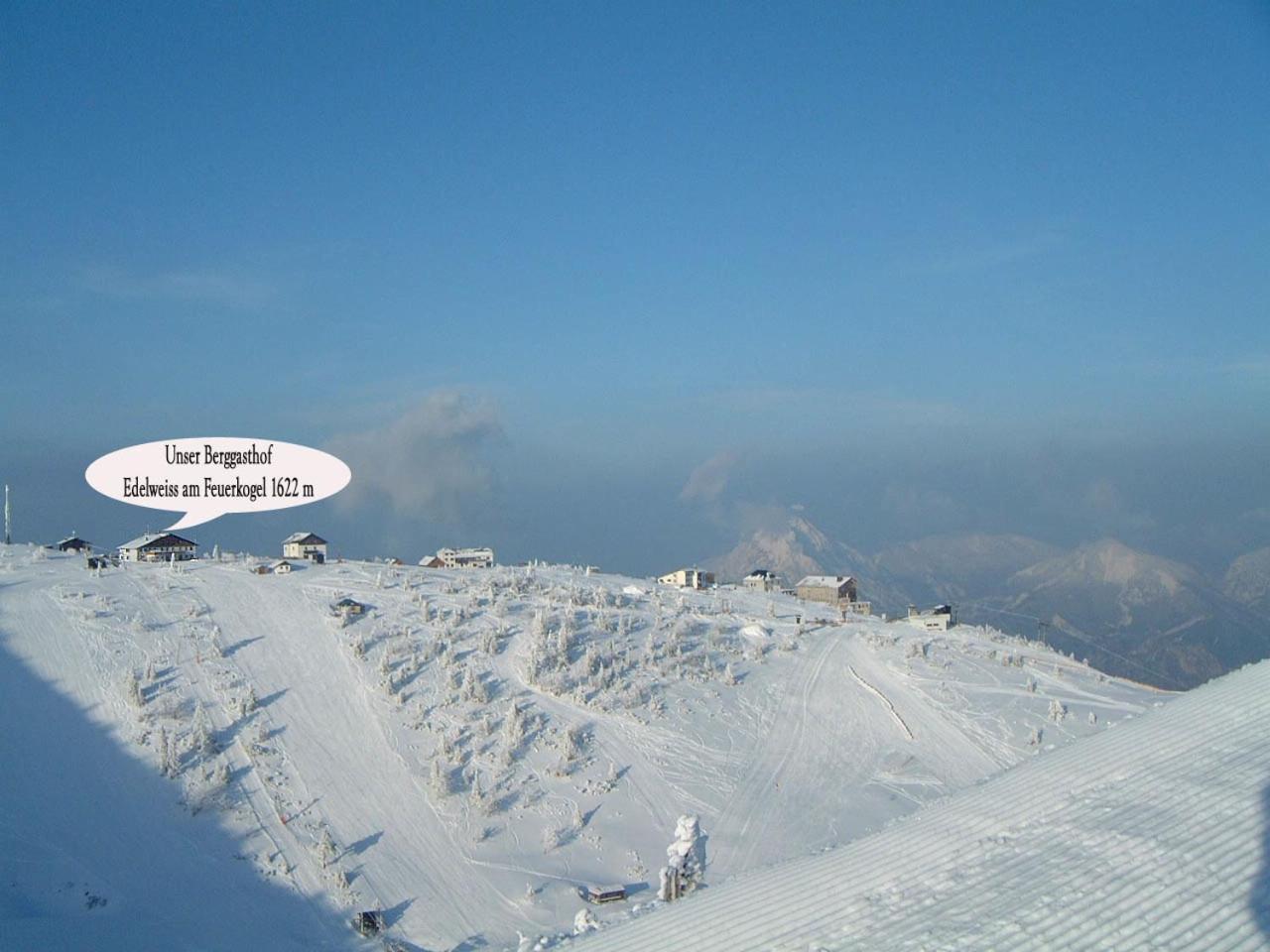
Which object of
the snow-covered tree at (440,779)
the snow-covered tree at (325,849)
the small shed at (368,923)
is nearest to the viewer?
the small shed at (368,923)

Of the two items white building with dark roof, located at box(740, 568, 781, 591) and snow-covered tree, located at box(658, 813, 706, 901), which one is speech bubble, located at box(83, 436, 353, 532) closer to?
snow-covered tree, located at box(658, 813, 706, 901)

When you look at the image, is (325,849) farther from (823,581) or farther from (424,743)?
(823,581)

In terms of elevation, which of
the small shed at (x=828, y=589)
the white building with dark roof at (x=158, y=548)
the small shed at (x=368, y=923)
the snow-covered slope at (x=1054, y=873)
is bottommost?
the small shed at (x=368, y=923)

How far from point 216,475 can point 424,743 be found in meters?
9.80

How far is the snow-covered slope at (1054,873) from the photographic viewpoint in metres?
9.73

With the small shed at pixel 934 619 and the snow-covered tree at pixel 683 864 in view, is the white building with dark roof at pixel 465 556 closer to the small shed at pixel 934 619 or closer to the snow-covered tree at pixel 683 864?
the small shed at pixel 934 619

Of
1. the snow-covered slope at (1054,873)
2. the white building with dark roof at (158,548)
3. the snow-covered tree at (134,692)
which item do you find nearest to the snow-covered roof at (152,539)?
the white building with dark roof at (158,548)

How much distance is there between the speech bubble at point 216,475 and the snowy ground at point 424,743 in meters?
5.40

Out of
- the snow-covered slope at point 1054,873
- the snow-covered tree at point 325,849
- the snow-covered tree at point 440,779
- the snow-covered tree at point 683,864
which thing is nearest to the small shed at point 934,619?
the snow-covered tree at point 440,779

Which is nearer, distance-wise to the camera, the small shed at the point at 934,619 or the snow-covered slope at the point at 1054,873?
the snow-covered slope at the point at 1054,873

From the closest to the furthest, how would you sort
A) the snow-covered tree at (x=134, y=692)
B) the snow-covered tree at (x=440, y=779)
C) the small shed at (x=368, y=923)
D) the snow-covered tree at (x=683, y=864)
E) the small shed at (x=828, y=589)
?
1. the snow-covered tree at (x=683, y=864)
2. the small shed at (x=368, y=923)
3. the snow-covered tree at (x=440, y=779)
4. the snow-covered tree at (x=134, y=692)
5. the small shed at (x=828, y=589)

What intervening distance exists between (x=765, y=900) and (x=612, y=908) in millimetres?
11456

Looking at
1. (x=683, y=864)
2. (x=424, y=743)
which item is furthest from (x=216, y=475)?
(x=683, y=864)

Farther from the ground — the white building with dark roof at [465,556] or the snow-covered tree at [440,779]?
the white building with dark roof at [465,556]
